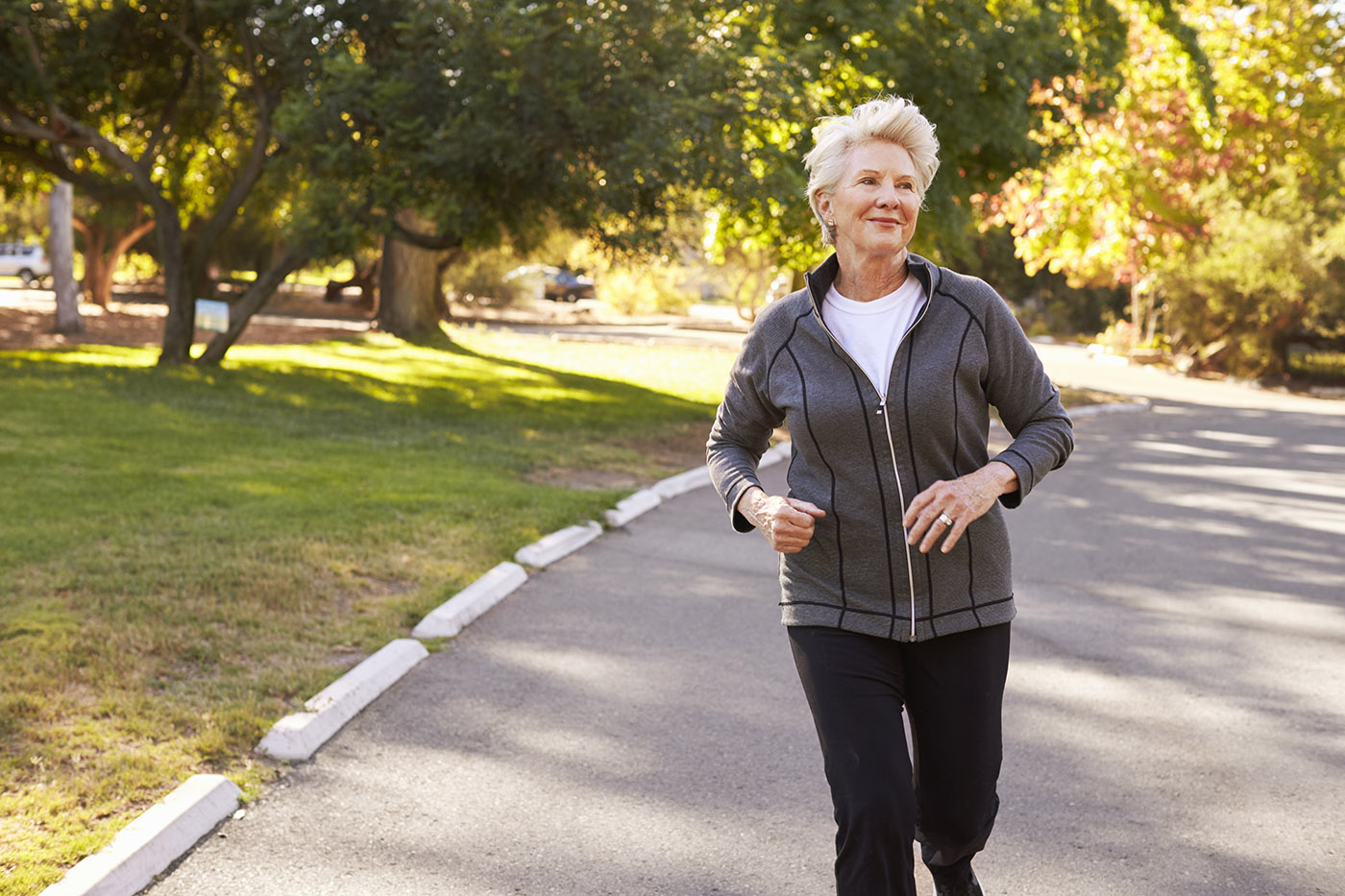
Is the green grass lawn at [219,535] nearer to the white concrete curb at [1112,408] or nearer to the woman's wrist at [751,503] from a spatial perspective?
the woman's wrist at [751,503]

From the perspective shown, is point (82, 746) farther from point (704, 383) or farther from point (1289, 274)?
point (1289, 274)

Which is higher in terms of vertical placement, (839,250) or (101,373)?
(839,250)

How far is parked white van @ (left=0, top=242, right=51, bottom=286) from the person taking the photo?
53438 mm

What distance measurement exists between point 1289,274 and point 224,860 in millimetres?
30876

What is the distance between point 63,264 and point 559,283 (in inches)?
1492

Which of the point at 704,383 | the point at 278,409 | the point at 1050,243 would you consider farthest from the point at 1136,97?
the point at 278,409

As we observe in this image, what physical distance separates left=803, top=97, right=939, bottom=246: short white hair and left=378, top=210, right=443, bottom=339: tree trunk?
87.1 feet

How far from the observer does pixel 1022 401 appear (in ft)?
10.3

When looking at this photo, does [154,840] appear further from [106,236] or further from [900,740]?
[106,236]

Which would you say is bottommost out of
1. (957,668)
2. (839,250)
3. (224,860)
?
(224,860)

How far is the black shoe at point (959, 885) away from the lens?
11.0 feet

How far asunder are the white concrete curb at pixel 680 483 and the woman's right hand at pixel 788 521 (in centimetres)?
805

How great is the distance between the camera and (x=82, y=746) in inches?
185

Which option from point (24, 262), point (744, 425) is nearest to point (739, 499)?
point (744, 425)
